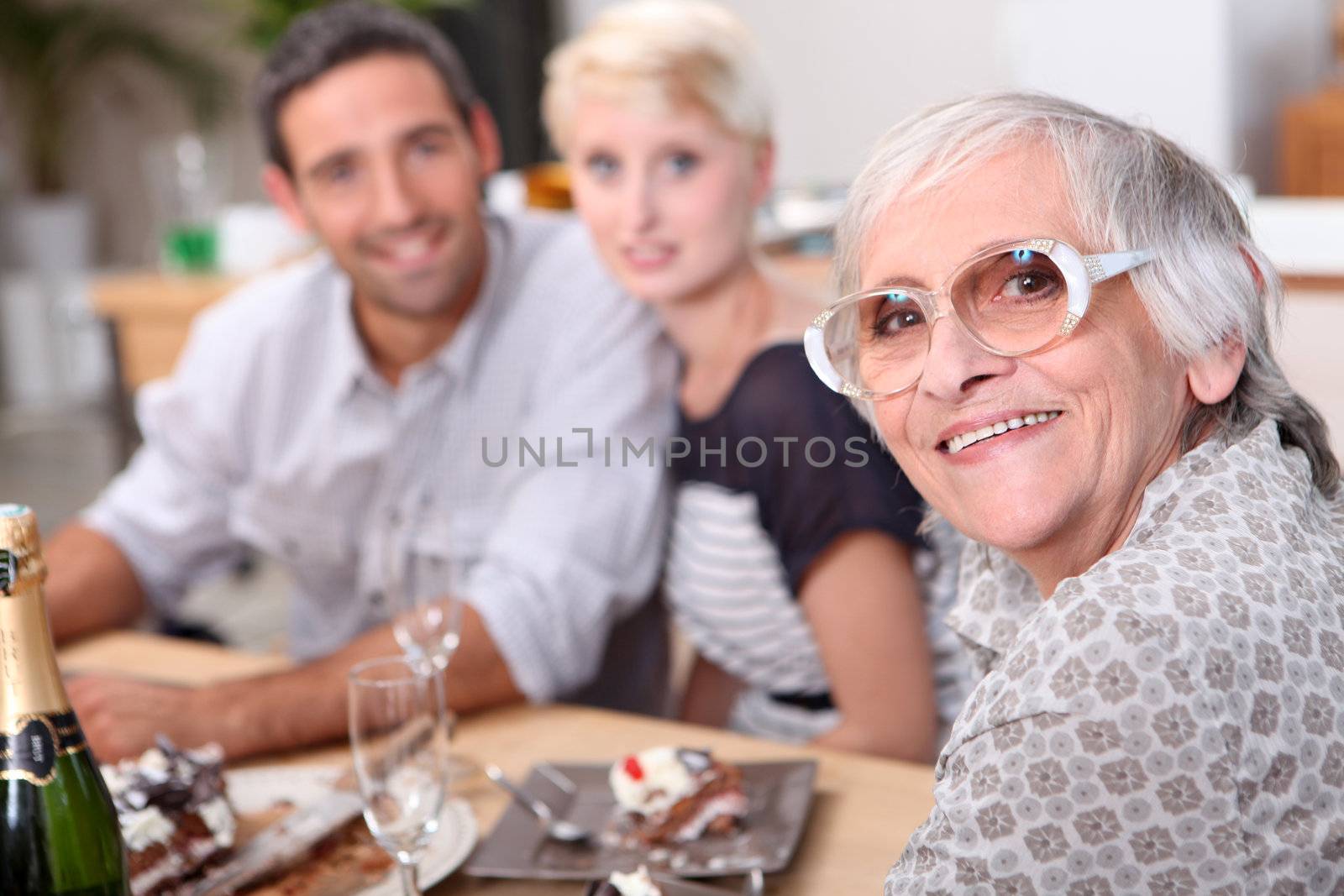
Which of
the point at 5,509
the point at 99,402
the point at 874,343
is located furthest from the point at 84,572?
the point at 99,402

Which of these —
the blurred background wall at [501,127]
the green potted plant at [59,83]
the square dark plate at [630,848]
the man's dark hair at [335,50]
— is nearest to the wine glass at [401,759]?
the square dark plate at [630,848]

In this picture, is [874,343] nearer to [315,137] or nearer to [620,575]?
[620,575]

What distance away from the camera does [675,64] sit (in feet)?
5.51

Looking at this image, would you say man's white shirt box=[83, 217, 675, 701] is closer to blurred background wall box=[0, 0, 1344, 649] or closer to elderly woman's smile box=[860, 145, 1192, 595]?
blurred background wall box=[0, 0, 1344, 649]

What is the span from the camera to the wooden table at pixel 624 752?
1.11 meters

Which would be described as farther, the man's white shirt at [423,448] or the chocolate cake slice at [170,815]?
the man's white shirt at [423,448]

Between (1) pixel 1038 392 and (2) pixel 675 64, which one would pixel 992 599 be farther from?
(2) pixel 675 64

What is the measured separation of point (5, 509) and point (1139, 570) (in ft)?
2.21

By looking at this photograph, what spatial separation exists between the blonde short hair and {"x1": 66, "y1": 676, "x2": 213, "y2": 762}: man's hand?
86 centimetres

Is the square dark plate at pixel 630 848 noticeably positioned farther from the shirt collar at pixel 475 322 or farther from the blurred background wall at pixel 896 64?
→ the blurred background wall at pixel 896 64

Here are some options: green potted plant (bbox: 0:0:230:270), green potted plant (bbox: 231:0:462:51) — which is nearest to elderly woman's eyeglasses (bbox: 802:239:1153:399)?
green potted plant (bbox: 231:0:462:51)

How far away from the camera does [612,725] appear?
4.72ft

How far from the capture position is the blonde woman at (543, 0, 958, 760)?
151 cm

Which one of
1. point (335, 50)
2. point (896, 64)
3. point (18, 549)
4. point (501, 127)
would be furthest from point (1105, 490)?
point (896, 64)
